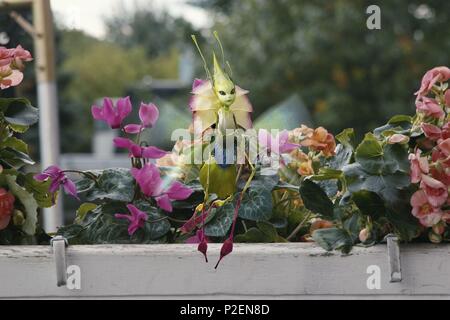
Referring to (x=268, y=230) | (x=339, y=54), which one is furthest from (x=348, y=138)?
(x=339, y=54)

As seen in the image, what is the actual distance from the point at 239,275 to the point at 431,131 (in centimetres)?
25

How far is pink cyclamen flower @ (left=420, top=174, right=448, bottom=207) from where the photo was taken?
794 millimetres

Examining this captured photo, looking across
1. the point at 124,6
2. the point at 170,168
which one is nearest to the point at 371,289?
the point at 170,168

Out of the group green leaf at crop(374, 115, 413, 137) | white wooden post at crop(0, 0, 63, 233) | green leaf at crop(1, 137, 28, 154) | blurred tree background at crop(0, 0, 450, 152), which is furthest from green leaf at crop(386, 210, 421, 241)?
blurred tree background at crop(0, 0, 450, 152)

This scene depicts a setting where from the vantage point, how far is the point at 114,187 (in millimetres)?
946

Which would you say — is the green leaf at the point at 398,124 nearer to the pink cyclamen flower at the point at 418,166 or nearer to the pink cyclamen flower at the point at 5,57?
the pink cyclamen flower at the point at 418,166

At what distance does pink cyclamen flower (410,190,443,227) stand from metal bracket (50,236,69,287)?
0.35 meters

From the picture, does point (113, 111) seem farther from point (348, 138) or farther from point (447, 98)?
point (447, 98)

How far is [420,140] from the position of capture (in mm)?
845

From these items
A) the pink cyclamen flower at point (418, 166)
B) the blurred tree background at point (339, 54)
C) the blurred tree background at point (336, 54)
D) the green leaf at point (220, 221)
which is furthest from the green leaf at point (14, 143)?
the blurred tree background at point (339, 54)

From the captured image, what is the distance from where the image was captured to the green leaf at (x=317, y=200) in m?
0.87

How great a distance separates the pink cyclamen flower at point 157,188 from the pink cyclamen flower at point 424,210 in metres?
0.25

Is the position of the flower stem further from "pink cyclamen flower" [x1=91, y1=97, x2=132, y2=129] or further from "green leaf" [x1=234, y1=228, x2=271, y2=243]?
"pink cyclamen flower" [x1=91, y1=97, x2=132, y2=129]
